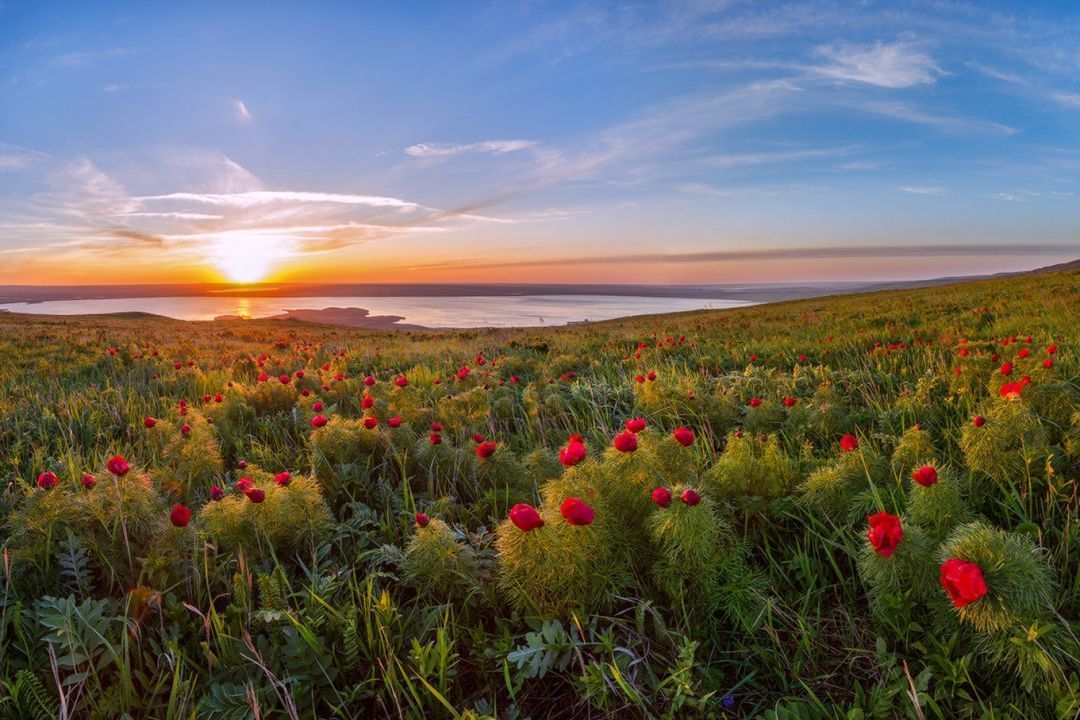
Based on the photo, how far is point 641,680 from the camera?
83.5 inches

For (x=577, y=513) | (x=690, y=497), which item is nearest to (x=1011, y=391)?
(x=690, y=497)

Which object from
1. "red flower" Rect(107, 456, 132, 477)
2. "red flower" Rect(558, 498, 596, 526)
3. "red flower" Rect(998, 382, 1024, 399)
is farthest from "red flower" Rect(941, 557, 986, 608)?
"red flower" Rect(107, 456, 132, 477)

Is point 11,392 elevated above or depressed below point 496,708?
above

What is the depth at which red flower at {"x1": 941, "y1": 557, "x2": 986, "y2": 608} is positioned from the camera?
1669 millimetres

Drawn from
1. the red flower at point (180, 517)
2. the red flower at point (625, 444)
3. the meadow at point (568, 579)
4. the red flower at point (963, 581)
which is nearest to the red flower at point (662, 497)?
the meadow at point (568, 579)

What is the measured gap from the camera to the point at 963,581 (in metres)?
1.70

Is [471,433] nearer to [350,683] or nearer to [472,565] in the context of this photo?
[472,565]

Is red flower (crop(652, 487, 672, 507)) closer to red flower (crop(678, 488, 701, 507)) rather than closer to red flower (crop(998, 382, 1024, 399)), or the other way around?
red flower (crop(678, 488, 701, 507))

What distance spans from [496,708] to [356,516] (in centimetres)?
140

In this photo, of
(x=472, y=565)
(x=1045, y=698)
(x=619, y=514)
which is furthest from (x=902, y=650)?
(x=472, y=565)

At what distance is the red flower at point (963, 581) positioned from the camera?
1.67 meters

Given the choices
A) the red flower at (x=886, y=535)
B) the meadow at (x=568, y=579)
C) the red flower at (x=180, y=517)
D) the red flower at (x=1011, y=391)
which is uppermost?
the red flower at (x=1011, y=391)

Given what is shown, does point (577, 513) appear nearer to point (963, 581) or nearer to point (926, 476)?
point (963, 581)

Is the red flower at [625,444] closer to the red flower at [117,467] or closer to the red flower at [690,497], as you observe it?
the red flower at [690,497]
